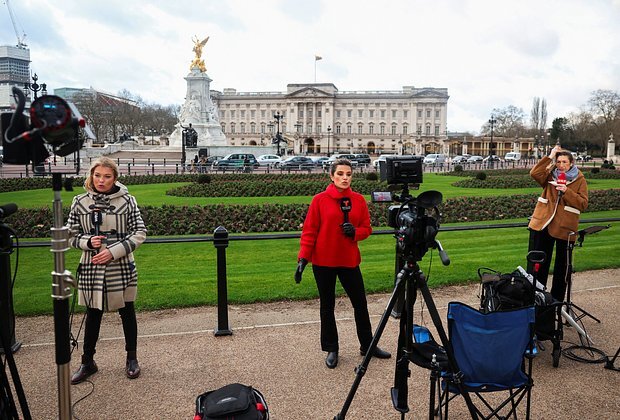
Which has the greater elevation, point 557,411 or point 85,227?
point 85,227

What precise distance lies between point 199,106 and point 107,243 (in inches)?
2346

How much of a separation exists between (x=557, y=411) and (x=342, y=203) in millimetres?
2439

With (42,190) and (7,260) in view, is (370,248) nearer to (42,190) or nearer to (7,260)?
(7,260)

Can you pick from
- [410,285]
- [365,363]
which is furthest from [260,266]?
[410,285]

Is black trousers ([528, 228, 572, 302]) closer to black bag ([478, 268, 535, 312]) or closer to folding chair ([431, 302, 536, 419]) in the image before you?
black bag ([478, 268, 535, 312])

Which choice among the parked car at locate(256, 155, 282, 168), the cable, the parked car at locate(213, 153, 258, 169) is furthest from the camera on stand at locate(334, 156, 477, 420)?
the parked car at locate(256, 155, 282, 168)

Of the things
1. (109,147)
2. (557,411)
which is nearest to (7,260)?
(557,411)

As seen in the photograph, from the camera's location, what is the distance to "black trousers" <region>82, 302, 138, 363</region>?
14.8 ft

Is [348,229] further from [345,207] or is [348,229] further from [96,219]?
[96,219]

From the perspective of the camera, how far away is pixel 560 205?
18.5ft

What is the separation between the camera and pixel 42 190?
22.4 metres

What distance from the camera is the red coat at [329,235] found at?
4723 mm

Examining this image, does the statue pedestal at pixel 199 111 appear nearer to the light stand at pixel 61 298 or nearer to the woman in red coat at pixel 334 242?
the woman in red coat at pixel 334 242

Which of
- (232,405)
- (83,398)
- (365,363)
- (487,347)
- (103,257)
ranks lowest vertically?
(83,398)
